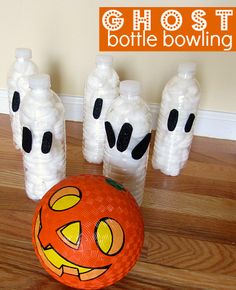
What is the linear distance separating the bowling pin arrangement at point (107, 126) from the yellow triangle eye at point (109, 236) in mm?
228

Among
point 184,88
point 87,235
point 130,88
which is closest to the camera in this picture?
point 87,235

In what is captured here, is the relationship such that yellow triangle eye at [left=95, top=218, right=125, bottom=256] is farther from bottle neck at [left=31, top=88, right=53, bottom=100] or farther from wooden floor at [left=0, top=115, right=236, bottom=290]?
bottle neck at [left=31, top=88, right=53, bottom=100]

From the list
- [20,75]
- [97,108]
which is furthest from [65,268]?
[20,75]

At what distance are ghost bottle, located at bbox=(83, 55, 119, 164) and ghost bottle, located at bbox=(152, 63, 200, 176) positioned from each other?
5.9 inches

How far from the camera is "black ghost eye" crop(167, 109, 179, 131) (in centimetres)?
87

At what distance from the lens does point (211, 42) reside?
41.3 inches

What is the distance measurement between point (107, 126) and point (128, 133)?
6 cm

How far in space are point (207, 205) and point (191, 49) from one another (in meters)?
0.52

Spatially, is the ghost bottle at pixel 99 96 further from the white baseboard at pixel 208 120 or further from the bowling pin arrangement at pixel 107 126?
the white baseboard at pixel 208 120

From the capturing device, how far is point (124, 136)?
0.73 metres

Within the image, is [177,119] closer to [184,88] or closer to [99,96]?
[184,88]

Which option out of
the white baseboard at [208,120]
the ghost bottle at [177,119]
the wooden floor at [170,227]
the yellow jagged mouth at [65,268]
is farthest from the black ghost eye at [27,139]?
the white baseboard at [208,120]

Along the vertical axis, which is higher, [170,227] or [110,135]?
[110,135]

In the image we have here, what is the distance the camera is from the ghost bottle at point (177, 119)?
0.86 metres
